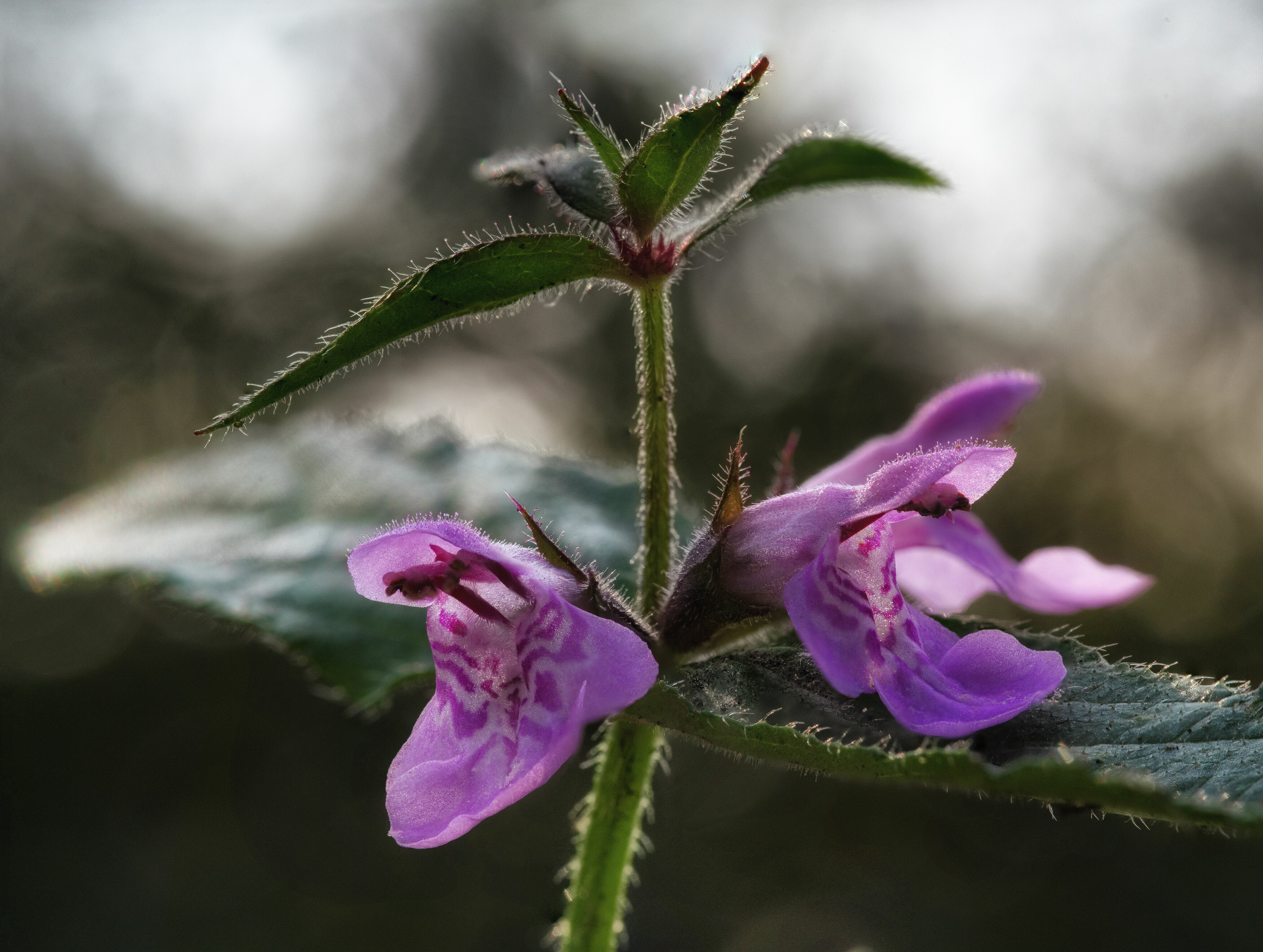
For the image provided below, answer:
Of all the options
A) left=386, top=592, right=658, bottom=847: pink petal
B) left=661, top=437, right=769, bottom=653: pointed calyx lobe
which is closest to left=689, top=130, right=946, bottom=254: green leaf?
left=661, top=437, right=769, bottom=653: pointed calyx lobe

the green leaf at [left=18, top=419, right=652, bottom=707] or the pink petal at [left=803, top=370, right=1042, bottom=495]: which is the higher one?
the green leaf at [left=18, top=419, right=652, bottom=707]

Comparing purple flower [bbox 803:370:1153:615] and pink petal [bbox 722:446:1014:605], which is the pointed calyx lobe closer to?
pink petal [bbox 722:446:1014:605]

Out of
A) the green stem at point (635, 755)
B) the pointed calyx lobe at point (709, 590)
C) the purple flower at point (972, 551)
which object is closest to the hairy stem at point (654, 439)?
the green stem at point (635, 755)

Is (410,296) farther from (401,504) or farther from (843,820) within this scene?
(843,820)

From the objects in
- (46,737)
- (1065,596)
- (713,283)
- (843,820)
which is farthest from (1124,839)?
(46,737)

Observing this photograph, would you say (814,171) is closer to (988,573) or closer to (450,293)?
(450,293)

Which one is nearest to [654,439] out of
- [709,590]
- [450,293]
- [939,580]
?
[709,590]

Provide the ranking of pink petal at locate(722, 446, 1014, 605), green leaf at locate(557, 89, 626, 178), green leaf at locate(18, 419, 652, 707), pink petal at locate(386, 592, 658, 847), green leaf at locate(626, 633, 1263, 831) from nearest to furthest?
1. green leaf at locate(626, 633, 1263, 831)
2. pink petal at locate(386, 592, 658, 847)
3. pink petal at locate(722, 446, 1014, 605)
4. green leaf at locate(557, 89, 626, 178)
5. green leaf at locate(18, 419, 652, 707)

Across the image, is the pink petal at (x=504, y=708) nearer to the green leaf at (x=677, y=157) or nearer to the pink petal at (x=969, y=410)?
the green leaf at (x=677, y=157)
